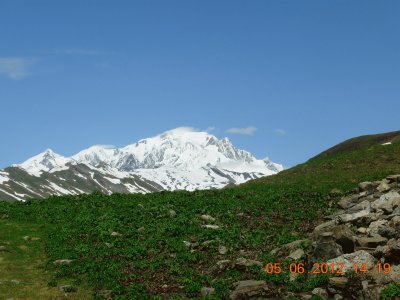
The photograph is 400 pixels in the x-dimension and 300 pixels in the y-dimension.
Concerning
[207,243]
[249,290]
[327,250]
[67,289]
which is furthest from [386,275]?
[67,289]

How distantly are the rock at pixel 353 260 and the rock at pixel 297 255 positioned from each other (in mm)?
2015

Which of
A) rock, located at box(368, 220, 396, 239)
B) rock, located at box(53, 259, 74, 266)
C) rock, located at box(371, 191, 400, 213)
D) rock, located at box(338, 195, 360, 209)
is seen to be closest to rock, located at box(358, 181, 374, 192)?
rock, located at box(338, 195, 360, 209)

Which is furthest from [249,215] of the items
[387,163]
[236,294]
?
[387,163]

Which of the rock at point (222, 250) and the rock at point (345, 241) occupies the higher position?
the rock at point (222, 250)

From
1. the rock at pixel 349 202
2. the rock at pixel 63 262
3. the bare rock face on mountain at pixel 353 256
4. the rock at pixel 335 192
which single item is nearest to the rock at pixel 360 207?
the bare rock face on mountain at pixel 353 256

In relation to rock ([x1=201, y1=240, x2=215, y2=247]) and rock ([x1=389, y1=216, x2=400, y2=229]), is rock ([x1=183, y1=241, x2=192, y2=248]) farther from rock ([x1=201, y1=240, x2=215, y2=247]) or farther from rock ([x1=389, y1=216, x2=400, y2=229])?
rock ([x1=389, y1=216, x2=400, y2=229])

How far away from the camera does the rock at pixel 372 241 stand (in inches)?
870

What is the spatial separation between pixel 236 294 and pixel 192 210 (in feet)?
50.4

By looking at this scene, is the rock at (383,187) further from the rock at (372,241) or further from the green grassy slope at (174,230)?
the rock at (372,241)

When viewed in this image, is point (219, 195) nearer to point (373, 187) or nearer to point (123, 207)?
point (123, 207)

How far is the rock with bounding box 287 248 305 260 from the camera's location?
2274 cm

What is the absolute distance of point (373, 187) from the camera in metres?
35.4

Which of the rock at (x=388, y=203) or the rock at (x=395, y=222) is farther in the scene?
the rock at (x=388, y=203)
